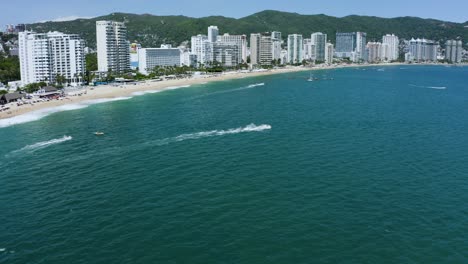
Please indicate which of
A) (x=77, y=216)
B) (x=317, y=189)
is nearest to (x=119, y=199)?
(x=77, y=216)

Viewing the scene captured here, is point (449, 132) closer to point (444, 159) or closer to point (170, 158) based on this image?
point (444, 159)

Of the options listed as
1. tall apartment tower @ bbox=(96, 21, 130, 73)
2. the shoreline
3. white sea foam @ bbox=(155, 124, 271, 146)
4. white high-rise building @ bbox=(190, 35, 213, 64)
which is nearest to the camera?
white sea foam @ bbox=(155, 124, 271, 146)

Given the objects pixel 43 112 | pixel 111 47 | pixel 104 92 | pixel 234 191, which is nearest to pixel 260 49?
pixel 111 47

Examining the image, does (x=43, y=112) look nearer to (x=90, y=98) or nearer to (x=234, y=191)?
(x=90, y=98)

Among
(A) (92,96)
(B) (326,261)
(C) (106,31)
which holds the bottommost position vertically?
(B) (326,261)

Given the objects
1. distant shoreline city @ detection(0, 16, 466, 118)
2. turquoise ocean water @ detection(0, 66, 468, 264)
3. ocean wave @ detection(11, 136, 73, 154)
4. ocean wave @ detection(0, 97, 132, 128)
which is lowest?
turquoise ocean water @ detection(0, 66, 468, 264)

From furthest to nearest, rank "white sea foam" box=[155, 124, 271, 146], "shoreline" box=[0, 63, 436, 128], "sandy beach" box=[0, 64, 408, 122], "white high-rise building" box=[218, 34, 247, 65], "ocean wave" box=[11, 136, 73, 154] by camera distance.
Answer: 1. "white high-rise building" box=[218, 34, 247, 65]
2. "sandy beach" box=[0, 64, 408, 122]
3. "shoreline" box=[0, 63, 436, 128]
4. "white sea foam" box=[155, 124, 271, 146]
5. "ocean wave" box=[11, 136, 73, 154]

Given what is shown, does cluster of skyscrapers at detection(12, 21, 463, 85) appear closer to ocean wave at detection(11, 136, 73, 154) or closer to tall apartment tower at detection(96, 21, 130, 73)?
tall apartment tower at detection(96, 21, 130, 73)

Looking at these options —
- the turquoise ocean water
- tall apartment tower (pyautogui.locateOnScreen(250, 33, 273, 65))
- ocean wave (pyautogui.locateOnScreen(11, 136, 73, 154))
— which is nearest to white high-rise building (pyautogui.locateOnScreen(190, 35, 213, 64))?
tall apartment tower (pyautogui.locateOnScreen(250, 33, 273, 65))
